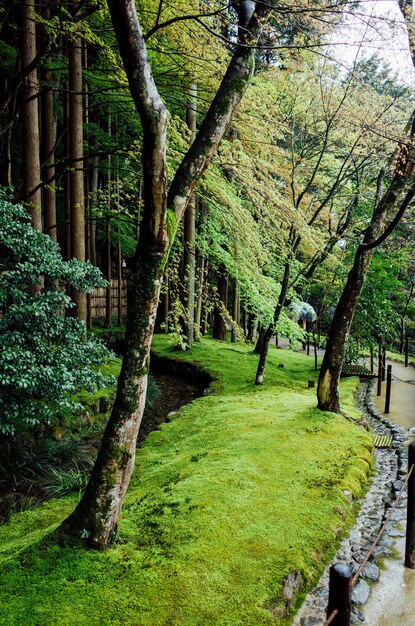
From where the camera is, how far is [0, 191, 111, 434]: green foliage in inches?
198

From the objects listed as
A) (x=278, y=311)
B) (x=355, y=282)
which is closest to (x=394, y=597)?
(x=355, y=282)

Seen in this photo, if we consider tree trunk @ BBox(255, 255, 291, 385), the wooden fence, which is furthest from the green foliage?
the wooden fence

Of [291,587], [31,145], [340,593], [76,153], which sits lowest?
[291,587]

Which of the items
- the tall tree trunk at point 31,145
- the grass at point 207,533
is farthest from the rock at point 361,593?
the tall tree trunk at point 31,145

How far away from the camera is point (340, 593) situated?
72.5 inches

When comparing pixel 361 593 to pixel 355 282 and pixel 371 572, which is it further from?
pixel 355 282

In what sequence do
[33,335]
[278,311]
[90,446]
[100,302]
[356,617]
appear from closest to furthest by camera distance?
[356,617], [33,335], [90,446], [278,311], [100,302]

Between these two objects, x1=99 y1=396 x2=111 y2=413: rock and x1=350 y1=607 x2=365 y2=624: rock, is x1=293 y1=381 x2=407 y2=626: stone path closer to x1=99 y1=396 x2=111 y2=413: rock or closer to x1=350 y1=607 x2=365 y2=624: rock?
x1=350 y1=607 x2=365 y2=624: rock

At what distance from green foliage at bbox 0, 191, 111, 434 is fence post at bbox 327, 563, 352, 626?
4.03 meters

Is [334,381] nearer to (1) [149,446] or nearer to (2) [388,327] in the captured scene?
(1) [149,446]

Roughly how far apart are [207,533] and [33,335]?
3.27 metres

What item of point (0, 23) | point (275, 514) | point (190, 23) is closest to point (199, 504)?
point (275, 514)

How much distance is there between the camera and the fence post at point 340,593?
5.94 ft

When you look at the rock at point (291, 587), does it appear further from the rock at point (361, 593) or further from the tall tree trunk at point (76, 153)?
the tall tree trunk at point (76, 153)
